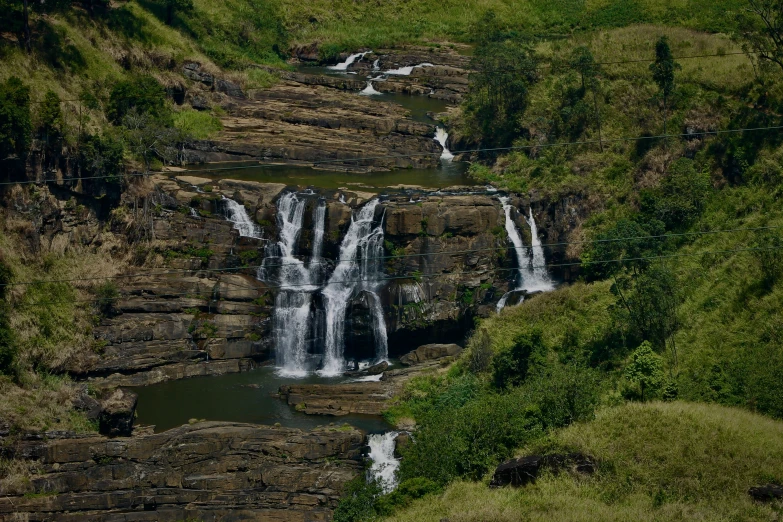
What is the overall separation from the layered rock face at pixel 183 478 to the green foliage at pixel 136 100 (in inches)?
1001

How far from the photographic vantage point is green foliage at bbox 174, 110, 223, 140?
6988 cm

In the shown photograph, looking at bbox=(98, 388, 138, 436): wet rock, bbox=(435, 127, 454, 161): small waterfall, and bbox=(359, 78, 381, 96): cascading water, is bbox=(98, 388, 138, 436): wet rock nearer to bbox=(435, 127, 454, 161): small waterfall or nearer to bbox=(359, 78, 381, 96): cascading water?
bbox=(435, 127, 454, 161): small waterfall

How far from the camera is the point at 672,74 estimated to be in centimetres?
6344

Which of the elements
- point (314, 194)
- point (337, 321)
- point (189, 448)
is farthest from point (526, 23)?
point (189, 448)

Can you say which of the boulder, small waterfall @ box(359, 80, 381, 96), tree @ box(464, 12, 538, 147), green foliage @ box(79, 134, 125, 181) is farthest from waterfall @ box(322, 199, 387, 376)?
small waterfall @ box(359, 80, 381, 96)

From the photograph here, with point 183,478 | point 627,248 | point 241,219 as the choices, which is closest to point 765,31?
point 627,248

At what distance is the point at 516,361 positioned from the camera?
156 ft

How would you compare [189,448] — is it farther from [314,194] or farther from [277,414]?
[314,194]

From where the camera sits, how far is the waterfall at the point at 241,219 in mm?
58500

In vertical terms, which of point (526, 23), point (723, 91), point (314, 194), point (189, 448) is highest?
point (526, 23)

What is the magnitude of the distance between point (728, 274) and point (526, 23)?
47906mm

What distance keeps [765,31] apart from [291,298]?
94.4ft

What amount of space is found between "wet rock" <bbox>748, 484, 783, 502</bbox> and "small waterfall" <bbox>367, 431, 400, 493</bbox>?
1457cm

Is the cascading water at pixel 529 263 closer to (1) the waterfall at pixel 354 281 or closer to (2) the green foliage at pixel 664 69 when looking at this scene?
(1) the waterfall at pixel 354 281
